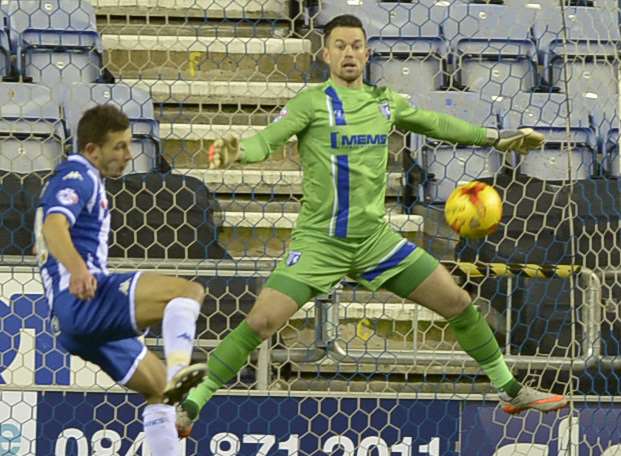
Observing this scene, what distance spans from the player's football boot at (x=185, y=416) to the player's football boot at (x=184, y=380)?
29.1 inches

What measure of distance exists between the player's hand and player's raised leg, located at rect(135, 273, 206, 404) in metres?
0.22

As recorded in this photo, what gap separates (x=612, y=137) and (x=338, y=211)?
8.26ft

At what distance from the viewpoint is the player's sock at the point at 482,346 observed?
6207 mm

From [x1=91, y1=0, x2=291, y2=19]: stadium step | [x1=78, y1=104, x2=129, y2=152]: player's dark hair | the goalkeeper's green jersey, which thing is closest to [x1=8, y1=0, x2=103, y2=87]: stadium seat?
[x1=91, y1=0, x2=291, y2=19]: stadium step

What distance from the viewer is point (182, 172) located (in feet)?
25.2

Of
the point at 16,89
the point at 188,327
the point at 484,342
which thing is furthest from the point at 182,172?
the point at 188,327

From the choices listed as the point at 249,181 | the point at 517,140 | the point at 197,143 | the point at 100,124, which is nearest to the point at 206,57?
the point at 197,143

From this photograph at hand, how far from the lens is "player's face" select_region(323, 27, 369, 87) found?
5969 mm

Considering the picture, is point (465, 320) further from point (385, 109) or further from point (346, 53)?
point (346, 53)

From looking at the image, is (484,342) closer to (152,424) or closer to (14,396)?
(152,424)

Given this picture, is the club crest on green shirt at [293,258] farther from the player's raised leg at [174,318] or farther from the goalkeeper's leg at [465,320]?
the player's raised leg at [174,318]

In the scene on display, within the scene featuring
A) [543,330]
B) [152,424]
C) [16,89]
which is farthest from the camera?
[16,89]

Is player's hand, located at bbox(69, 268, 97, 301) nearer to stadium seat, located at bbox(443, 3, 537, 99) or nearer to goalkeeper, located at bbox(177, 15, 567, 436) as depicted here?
goalkeeper, located at bbox(177, 15, 567, 436)

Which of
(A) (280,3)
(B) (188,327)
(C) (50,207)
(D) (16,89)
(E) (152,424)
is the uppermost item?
(A) (280,3)
